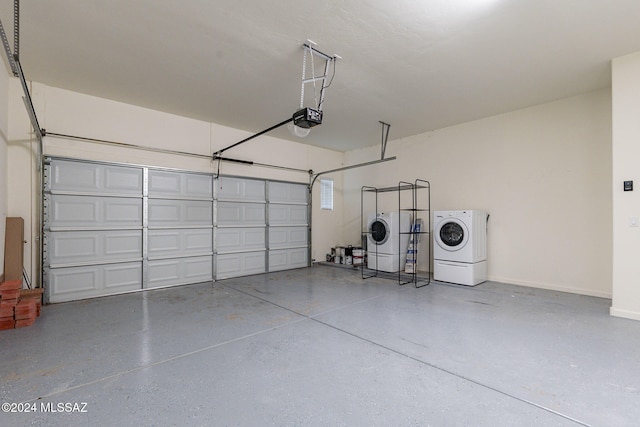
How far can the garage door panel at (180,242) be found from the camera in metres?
4.99

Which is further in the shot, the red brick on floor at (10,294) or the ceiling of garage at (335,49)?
the red brick on floor at (10,294)

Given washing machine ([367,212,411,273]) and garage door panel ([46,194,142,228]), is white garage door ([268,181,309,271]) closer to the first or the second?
washing machine ([367,212,411,273])

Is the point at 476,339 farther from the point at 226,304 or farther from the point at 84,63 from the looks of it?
the point at 84,63

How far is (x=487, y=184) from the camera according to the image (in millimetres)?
5430

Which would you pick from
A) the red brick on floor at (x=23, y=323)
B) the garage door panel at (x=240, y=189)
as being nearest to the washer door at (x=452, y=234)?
the garage door panel at (x=240, y=189)

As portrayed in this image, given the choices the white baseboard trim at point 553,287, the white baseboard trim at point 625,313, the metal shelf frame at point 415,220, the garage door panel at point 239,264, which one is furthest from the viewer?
the metal shelf frame at point 415,220

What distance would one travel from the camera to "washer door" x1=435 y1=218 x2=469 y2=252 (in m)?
4.97

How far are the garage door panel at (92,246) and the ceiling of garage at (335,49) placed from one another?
7.17 ft

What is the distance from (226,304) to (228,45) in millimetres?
3295

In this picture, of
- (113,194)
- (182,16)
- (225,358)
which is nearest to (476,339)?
(225,358)

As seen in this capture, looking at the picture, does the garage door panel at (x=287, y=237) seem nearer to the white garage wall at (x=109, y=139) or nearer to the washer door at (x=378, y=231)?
the white garage wall at (x=109, y=139)

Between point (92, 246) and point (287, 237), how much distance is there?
3.67 metres

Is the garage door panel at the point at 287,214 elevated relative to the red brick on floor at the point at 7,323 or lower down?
elevated

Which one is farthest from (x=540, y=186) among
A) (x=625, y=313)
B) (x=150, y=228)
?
(x=150, y=228)
